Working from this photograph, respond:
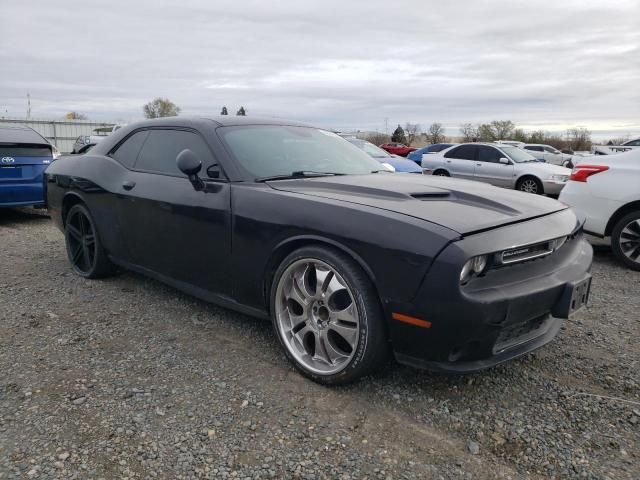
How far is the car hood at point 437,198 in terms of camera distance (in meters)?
2.50

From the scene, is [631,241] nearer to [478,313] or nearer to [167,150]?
[478,313]

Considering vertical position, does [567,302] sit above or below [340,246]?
below

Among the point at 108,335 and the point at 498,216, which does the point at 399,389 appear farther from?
the point at 108,335

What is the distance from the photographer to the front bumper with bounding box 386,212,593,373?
7.39 ft

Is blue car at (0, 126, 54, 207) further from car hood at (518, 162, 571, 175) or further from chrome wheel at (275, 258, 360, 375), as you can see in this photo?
car hood at (518, 162, 571, 175)

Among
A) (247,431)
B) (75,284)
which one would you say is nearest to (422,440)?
(247,431)

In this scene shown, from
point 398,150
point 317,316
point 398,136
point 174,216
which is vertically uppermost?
point 398,136

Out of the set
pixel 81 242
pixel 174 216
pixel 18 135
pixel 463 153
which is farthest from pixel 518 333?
pixel 463 153

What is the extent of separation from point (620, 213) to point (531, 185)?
6.63 meters

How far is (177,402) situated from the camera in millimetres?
2566

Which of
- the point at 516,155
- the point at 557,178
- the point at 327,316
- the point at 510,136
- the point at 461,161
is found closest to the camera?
the point at 327,316

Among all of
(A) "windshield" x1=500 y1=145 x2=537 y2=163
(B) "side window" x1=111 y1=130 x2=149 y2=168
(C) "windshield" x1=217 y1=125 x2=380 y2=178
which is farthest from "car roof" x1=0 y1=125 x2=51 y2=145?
(A) "windshield" x1=500 y1=145 x2=537 y2=163

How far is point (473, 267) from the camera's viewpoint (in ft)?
7.67

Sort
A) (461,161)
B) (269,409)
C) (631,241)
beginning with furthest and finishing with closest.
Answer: (461,161) → (631,241) → (269,409)
